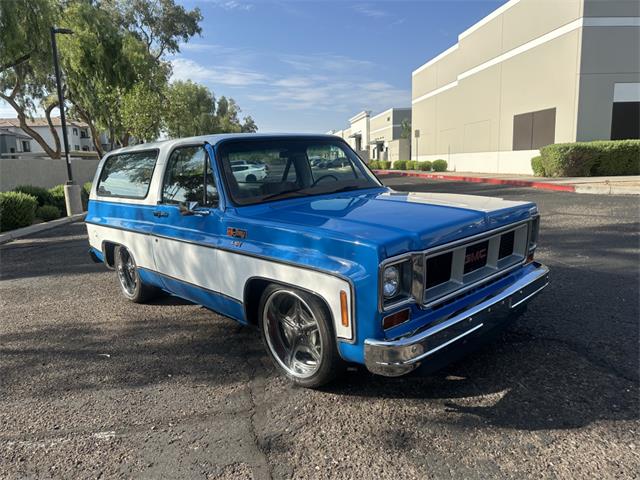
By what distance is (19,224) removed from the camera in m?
11.6

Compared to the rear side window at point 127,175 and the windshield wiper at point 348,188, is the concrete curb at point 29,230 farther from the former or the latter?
the windshield wiper at point 348,188

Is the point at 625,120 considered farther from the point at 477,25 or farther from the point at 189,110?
the point at 189,110

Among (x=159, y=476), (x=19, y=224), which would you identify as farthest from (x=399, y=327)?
(x=19, y=224)

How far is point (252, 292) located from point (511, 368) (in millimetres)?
1977

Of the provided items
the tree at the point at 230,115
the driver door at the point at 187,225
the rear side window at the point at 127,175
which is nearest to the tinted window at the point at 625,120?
the rear side window at the point at 127,175

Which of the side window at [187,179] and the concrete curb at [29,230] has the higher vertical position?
the side window at [187,179]

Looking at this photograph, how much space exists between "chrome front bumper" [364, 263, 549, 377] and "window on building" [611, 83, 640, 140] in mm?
21196

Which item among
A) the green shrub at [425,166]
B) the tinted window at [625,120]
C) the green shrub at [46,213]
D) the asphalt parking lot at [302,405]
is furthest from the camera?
the green shrub at [425,166]

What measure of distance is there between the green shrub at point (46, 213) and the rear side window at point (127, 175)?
30.8 feet

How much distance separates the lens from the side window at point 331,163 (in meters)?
4.25

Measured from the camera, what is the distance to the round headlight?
2566mm

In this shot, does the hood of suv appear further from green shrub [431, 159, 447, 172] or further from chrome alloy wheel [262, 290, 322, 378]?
green shrub [431, 159, 447, 172]

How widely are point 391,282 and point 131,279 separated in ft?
12.5

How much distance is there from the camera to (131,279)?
17.6 feet
